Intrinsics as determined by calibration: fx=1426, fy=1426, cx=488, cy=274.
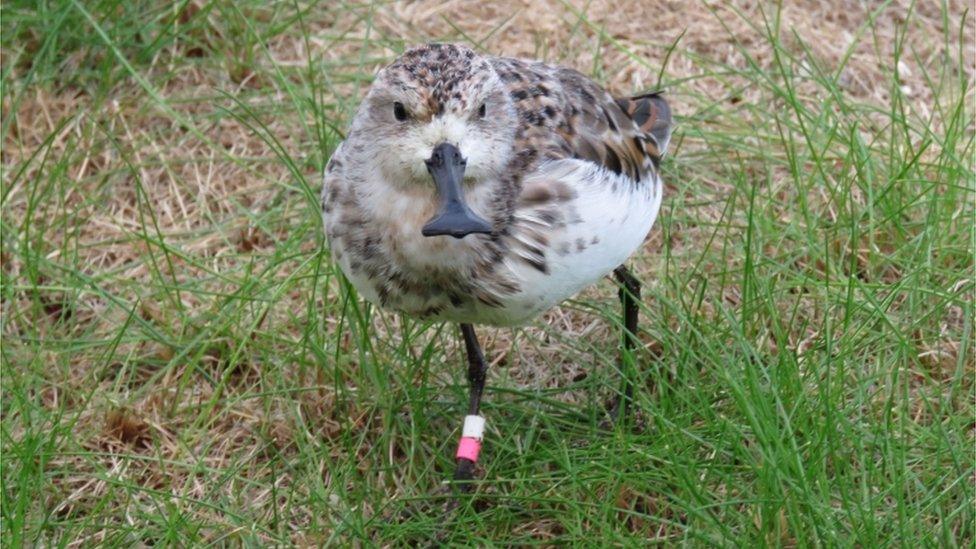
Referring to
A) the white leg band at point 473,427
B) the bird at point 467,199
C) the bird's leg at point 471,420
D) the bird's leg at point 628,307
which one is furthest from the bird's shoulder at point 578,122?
the white leg band at point 473,427

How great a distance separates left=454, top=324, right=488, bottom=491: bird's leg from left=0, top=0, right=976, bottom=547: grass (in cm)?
11

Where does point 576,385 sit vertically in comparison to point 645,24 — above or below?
below

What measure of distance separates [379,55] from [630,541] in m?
2.60

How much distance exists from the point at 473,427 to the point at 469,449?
0.21ft

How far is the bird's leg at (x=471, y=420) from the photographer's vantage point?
3.91m

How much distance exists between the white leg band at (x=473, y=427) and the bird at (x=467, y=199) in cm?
19

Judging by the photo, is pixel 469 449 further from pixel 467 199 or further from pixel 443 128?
pixel 443 128

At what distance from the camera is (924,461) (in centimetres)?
370

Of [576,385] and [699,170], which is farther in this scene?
[699,170]

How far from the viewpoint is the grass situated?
11.9 feet

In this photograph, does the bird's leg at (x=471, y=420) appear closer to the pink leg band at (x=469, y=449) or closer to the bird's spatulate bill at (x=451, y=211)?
the pink leg band at (x=469, y=449)

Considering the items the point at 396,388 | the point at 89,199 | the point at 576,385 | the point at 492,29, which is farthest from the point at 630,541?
the point at 492,29

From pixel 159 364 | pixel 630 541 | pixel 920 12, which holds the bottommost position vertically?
pixel 159 364

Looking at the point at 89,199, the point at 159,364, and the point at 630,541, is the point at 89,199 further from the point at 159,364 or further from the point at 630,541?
the point at 630,541
